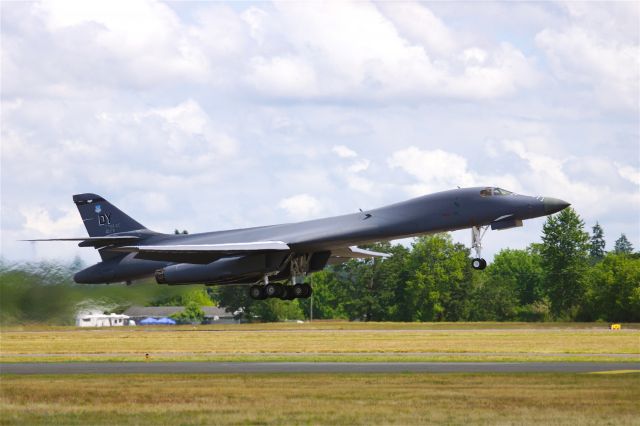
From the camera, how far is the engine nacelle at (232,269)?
41.9 meters

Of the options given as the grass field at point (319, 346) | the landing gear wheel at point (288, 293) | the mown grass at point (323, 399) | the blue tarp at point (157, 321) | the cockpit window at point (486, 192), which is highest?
the cockpit window at point (486, 192)

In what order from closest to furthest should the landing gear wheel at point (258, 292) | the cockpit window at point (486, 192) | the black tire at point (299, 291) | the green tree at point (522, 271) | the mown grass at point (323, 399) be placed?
the mown grass at point (323, 399)
the cockpit window at point (486, 192)
the black tire at point (299, 291)
the landing gear wheel at point (258, 292)
the green tree at point (522, 271)

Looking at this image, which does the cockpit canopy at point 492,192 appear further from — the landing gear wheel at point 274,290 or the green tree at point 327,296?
the green tree at point 327,296

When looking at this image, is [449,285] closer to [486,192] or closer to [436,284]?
[436,284]

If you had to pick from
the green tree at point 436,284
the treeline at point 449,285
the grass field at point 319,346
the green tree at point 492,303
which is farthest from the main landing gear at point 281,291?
the green tree at point 492,303

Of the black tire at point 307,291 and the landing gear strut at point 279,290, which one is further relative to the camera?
the black tire at point 307,291

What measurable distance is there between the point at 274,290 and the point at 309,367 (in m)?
3.13

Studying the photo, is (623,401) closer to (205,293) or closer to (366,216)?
(366,216)

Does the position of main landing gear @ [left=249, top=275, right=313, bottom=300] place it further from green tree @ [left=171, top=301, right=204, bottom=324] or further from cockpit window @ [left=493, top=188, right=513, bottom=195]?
green tree @ [left=171, top=301, right=204, bottom=324]

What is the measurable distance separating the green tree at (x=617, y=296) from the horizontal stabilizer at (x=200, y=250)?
56.1 meters

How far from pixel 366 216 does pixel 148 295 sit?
10560 mm

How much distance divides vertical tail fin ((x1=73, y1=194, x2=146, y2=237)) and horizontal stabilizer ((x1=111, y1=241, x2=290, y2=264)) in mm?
3936

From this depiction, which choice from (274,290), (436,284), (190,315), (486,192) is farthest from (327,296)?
(486,192)

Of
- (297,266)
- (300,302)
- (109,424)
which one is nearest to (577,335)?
(297,266)
